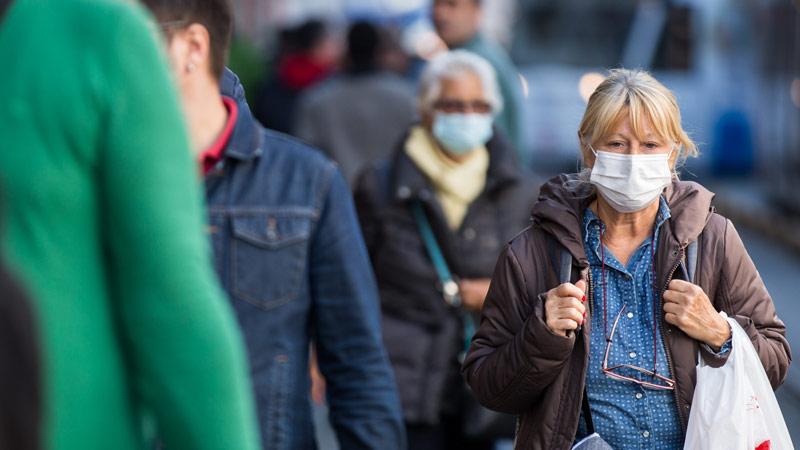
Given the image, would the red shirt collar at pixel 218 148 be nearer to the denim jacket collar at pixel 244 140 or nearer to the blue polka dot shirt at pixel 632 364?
the denim jacket collar at pixel 244 140

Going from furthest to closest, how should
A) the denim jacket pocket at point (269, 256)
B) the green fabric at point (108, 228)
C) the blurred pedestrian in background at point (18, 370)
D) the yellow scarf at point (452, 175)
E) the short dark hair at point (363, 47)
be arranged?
1. the short dark hair at point (363, 47)
2. the yellow scarf at point (452, 175)
3. the denim jacket pocket at point (269, 256)
4. the green fabric at point (108, 228)
5. the blurred pedestrian in background at point (18, 370)

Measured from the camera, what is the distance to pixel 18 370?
167 cm

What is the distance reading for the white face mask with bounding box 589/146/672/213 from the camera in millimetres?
3621

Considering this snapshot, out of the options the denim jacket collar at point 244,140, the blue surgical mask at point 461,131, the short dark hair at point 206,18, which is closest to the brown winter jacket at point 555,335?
the denim jacket collar at point 244,140

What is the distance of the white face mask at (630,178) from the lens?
3621mm

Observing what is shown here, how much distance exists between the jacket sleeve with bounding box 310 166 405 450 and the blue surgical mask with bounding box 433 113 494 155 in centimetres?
230

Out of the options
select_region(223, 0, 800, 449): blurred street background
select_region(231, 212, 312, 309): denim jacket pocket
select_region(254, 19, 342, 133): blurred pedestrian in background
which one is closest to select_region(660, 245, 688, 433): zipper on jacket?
select_region(231, 212, 312, 309): denim jacket pocket

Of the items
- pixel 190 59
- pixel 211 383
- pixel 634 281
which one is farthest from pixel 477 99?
pixel 211 383

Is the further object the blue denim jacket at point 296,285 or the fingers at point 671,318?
the fingers at point 671,318

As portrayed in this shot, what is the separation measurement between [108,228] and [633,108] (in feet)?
6.03

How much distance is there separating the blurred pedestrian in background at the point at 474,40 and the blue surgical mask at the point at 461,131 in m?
1.80

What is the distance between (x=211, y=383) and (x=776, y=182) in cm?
1585

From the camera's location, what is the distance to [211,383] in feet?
6.81

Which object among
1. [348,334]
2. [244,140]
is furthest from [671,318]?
[244,140]
